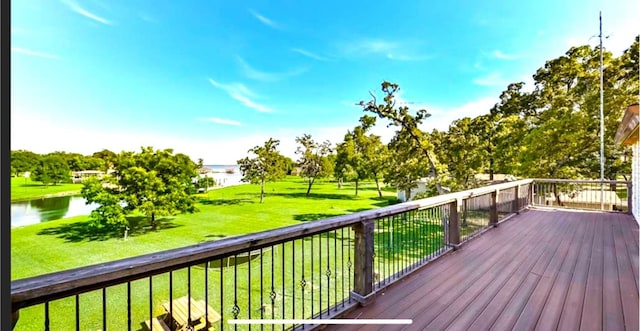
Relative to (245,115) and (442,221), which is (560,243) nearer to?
(442,221)

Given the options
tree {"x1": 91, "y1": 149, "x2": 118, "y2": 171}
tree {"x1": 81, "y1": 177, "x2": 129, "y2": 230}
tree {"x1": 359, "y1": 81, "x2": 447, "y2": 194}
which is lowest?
tree {"x1": 81, "y1": 177, "x2": 129, "y2": 230}

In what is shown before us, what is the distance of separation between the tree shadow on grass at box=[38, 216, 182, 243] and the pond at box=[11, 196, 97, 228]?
5.64 feet

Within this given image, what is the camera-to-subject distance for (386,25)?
1194cm

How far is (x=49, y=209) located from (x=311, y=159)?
74.6 feet

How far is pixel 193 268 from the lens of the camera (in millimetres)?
9078

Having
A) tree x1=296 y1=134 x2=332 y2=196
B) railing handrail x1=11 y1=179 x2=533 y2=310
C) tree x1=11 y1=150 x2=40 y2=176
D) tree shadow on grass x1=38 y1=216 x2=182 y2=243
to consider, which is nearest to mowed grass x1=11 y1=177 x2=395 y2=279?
tree shadow on grass x1=38 y1=216 x2=182 y2=243

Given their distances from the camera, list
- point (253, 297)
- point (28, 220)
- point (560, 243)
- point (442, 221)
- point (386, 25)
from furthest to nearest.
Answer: point (28, 220), point (386, 25), point (253, 297), point (560, 243), point (442, 221)

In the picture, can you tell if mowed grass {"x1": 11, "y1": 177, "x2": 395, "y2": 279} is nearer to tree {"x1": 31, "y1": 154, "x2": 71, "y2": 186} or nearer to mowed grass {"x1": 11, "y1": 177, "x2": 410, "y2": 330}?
mowed grass {"x1": 11, "y1": 177, "x2": 410, "y2": 330}

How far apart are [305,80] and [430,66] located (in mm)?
9587

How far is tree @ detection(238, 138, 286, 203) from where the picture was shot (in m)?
24.2

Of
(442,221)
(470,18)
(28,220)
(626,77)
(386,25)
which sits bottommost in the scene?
(28,220)

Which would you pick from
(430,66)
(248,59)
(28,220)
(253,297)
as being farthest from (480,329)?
(28,220)

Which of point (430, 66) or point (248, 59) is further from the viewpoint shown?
point (248, 59)

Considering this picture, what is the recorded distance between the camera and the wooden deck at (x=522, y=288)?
227cm
